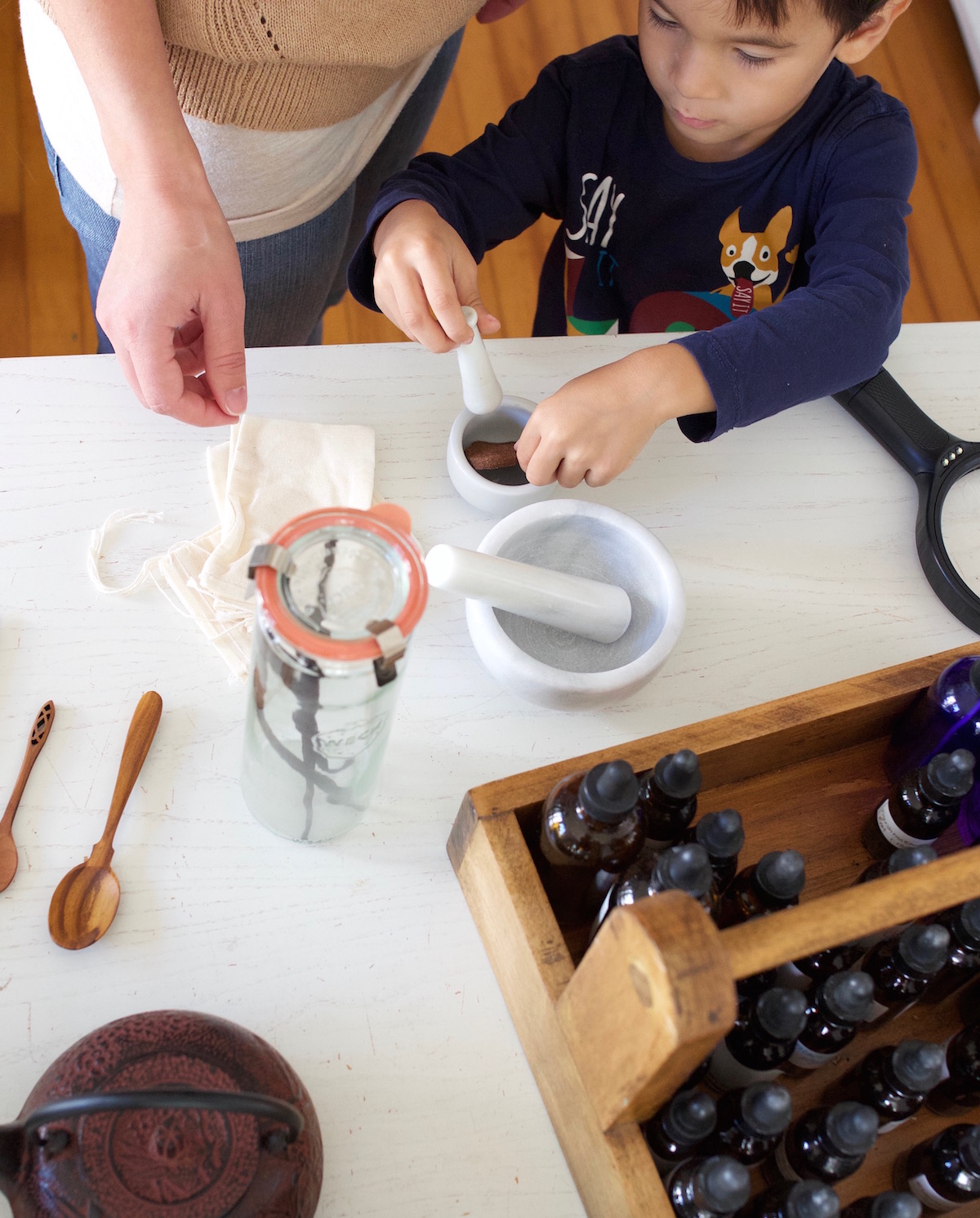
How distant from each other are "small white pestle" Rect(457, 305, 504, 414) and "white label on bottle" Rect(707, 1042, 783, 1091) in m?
0.51

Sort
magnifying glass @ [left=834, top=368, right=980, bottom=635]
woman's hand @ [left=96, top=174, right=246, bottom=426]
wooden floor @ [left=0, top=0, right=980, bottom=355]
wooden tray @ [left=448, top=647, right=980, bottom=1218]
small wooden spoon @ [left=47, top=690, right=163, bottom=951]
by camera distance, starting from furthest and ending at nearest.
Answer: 1. wooden floor @ [left=0, top=0, right=980, bottom=355]
2. magnifying glass @ [left=834, top=368, right=980, bottom=635]
3. woman's hand @ [left=96, top=174, right=246, bottom=426]
4. small wooden spoon @ [left=47, top=690, right=163, bottom=951]
5. wooden tray @ [left=448, top=647, right=980, bottom=1218]

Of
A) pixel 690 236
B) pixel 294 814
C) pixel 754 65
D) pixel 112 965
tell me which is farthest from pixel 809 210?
pixel 112 965

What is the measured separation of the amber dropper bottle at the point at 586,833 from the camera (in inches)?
22.1

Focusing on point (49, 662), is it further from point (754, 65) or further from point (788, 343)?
point (754, 65)

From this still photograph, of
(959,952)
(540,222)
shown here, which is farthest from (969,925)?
(540,222)

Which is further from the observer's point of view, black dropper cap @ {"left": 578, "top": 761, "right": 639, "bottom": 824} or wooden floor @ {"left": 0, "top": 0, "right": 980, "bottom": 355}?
wooden floor @ {"left": 0, "top": 0, "right": 980, "bottom": 355}

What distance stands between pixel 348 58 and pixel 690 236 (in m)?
0.47

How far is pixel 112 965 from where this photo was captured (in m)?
0.64

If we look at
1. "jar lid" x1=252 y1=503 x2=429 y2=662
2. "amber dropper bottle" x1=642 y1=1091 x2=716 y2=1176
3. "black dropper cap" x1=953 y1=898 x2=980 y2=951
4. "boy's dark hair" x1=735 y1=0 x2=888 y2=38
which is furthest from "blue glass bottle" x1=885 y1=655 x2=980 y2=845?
"boy's dark hair" x1=735 y1=0 x2=888 y2=38

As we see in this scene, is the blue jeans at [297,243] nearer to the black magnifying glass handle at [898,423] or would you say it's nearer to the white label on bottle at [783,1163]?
the black magnifying glass handle at [898,423]

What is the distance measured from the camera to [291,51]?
824 mm

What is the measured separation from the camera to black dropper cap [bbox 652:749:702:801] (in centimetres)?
59

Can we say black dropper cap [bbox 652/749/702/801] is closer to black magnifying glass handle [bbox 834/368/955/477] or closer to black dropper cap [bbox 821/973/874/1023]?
black dropper cap [bbox 821/973/874/1023]

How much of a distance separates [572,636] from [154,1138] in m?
0.47
